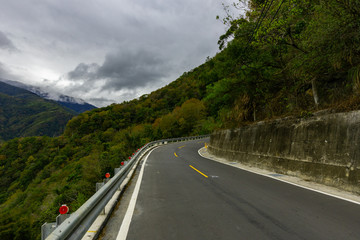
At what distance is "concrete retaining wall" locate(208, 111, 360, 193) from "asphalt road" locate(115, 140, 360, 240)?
1.39m

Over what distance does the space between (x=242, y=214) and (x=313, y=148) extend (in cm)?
526

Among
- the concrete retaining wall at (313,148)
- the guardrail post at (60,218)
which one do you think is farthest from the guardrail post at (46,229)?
the concrete retaining wall at (313,148)

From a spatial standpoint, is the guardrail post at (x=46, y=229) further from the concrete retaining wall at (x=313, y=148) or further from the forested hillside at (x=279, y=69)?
the concrete retaining wall at (x=313, y=148)

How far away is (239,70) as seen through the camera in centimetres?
1348

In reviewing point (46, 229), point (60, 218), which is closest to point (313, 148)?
point (60, 218)

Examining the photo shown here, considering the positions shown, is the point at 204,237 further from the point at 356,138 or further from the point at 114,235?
the point at 356,138

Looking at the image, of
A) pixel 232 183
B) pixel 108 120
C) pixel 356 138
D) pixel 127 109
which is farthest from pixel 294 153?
pixel 127 109

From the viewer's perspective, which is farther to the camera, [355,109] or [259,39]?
[259,39]

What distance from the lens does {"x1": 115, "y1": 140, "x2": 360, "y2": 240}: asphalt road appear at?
3322mm

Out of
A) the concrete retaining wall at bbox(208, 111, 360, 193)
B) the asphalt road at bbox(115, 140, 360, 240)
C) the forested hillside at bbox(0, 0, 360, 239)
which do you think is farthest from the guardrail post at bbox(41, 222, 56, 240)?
the concrete retaining wall at bbox(208, 111, 360, 193)

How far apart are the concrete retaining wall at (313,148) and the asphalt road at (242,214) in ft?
4.55

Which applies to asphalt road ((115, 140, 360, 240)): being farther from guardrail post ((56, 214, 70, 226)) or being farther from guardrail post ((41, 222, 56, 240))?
guardrail post ((41, 222, 56, 240))

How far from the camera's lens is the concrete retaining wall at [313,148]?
240 inches

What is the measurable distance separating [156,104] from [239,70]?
8488 cm
